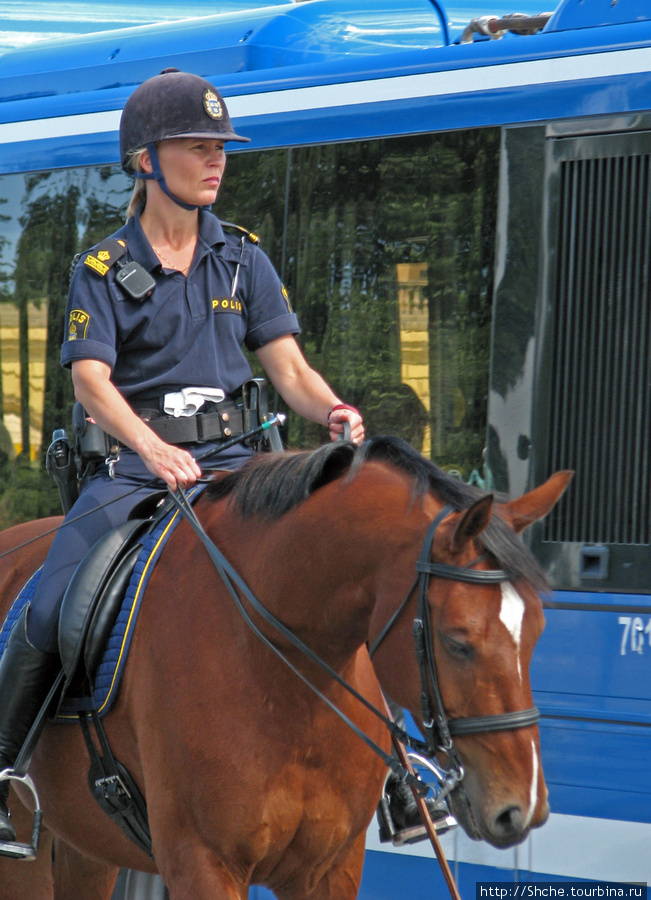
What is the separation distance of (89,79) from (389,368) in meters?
2.42

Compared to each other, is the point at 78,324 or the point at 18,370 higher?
the point at 78,324

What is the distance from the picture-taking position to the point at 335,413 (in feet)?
10.7

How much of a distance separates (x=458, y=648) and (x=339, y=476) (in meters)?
0.62

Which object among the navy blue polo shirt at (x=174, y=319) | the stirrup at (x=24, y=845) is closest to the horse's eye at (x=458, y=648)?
the navy blue polo shirt at (x=174, y=319)

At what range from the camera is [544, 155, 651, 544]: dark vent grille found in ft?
12.5

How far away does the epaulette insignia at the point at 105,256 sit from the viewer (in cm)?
326

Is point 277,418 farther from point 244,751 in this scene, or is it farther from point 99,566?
point 244,751

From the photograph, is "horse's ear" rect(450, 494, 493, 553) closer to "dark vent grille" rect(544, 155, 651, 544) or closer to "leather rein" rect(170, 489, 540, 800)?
"leather rein" rect(170, 489, 540, 800)

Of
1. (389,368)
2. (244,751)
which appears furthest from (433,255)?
(244,751)

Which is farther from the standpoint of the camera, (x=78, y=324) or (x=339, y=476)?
(x=78, y=324)

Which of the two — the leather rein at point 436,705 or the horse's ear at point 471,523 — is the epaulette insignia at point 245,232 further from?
the horse's ear at point 471,523

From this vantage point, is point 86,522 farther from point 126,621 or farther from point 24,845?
point 24,845

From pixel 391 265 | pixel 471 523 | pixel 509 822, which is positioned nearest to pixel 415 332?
pixel 391 265

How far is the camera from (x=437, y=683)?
2.35 m
